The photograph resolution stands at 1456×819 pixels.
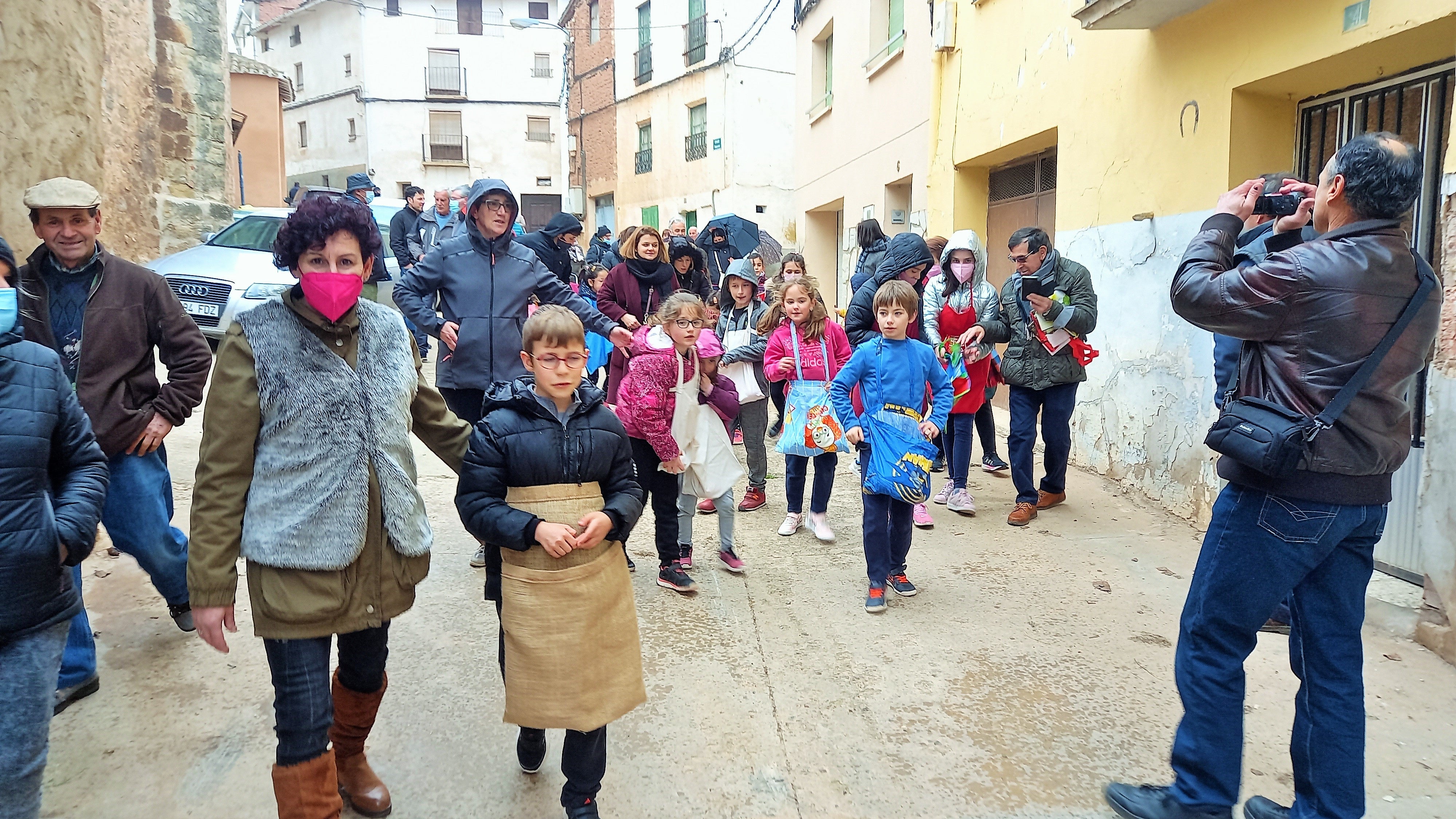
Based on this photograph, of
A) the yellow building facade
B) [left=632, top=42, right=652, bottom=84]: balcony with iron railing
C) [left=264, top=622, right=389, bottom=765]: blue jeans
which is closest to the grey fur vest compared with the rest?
[left=264, top=622, right=389, bottom=765]: blue jeans

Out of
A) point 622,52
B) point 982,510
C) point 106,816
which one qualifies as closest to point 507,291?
point 106,816

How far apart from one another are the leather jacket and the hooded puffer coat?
2.58 m

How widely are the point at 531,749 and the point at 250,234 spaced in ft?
29.4

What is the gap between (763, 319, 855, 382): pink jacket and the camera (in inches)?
206

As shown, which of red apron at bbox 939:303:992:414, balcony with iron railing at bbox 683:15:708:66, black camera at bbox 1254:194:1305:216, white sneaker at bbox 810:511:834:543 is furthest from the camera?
balcony with iron railing at bbox 683:15:708:66

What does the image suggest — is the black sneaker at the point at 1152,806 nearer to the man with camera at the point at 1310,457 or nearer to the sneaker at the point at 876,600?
the man with camera at the point at 1310,457

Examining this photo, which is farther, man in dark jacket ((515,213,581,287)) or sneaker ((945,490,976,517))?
man in dark jacket ((515,213,581,287))

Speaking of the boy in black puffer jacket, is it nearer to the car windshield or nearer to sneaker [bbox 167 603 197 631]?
sneaker [bbox 167 603 197 631]

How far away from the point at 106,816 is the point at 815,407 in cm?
351

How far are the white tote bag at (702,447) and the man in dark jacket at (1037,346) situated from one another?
77.9 inches

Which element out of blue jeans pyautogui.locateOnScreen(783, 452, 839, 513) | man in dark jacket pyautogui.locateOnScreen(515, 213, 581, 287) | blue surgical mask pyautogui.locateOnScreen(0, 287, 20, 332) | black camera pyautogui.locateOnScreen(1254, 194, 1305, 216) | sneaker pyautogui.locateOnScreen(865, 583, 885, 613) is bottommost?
sneaker pyautogui.locateOnScreen(865, 583, 885, 613)

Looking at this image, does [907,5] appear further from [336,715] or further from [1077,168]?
[336,715]

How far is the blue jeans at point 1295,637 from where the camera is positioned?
243 centimetres

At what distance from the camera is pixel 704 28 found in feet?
74.4
